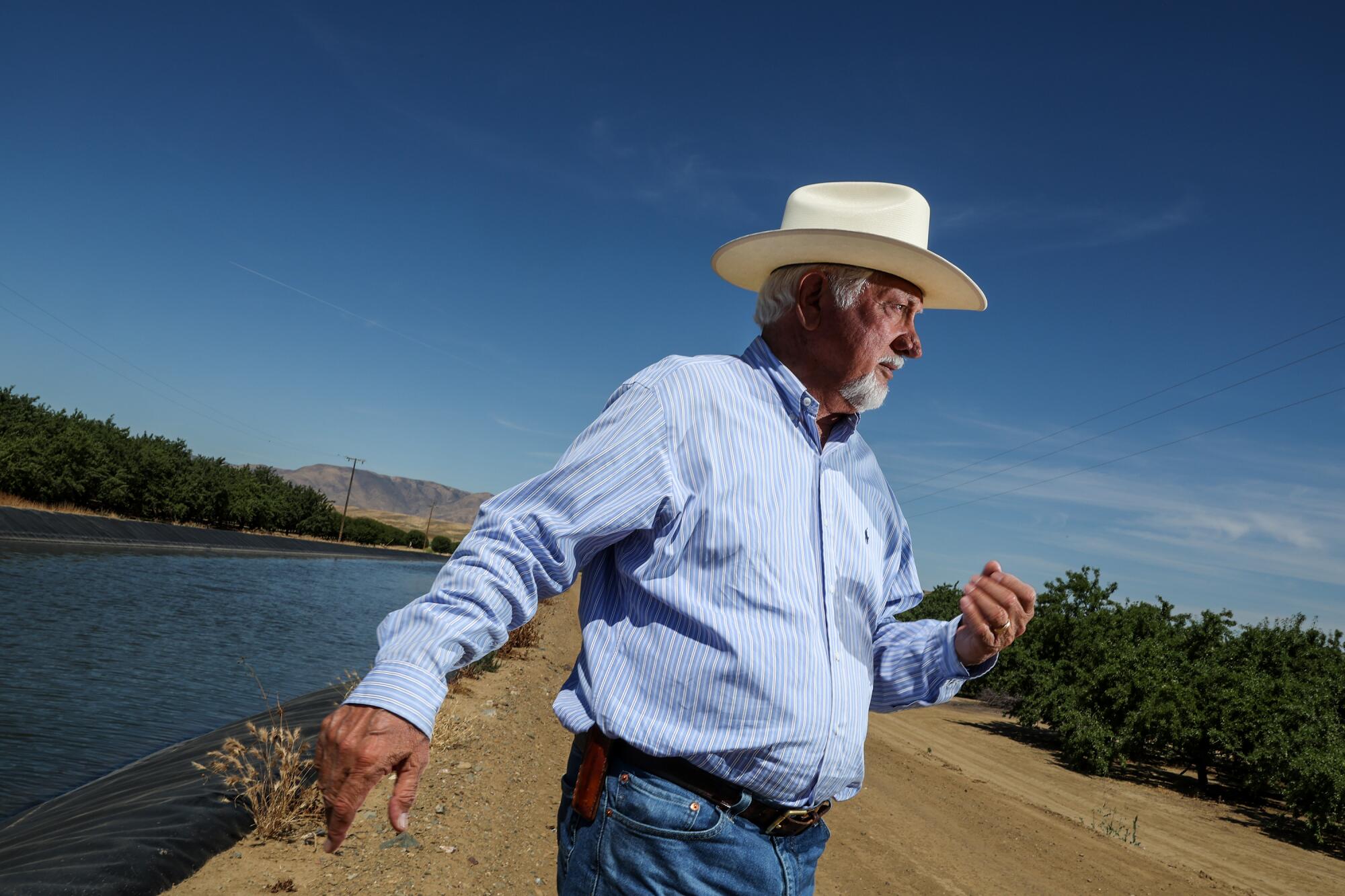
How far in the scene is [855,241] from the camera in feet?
7.71

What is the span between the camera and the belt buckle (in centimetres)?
185

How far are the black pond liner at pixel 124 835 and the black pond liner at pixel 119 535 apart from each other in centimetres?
1824

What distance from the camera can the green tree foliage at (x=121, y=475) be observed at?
34.4 metres

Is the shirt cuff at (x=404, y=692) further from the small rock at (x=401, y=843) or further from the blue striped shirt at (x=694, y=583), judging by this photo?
the small rock at (x=401, y=843)

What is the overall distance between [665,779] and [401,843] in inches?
151

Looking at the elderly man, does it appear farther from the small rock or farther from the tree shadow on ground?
the tree shadow on ground

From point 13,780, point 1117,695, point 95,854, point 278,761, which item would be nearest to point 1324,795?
point 1117,695

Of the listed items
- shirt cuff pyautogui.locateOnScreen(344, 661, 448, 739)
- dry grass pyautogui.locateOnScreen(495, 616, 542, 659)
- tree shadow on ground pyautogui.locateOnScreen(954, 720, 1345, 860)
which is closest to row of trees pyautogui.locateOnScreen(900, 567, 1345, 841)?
tree shadow on ground pyautogui.locateOnScreen(954, 720, 1345, 860)

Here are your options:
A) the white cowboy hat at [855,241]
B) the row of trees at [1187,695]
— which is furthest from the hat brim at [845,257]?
the row of trees at [1187,695]

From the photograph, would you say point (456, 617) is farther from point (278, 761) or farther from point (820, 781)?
point (278, 761)

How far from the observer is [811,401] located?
217 centimetres

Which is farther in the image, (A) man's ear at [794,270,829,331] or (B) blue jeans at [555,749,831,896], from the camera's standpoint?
(A) man's ear at [794,270,829,331]

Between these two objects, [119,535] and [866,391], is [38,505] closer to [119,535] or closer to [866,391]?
[119,535]

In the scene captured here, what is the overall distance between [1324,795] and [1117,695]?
375 centimetres
